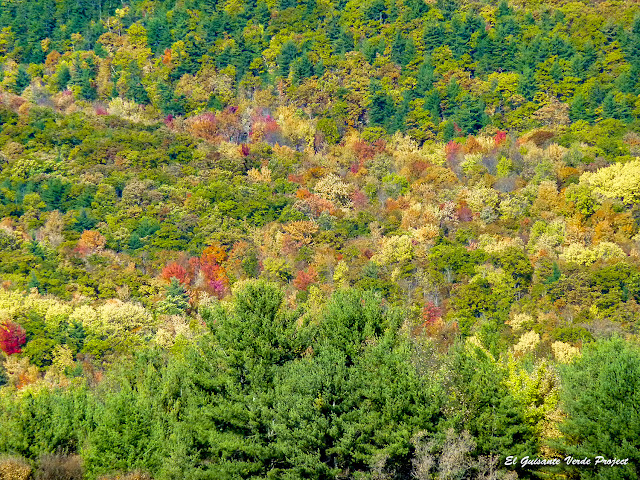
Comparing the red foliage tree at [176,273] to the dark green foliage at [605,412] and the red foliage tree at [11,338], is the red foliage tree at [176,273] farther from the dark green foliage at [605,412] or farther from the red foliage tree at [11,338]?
the dark green foliage at [605,412]

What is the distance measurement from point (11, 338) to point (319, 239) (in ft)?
109

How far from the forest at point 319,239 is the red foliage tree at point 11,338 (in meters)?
0.30

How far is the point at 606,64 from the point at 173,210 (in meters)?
60.5

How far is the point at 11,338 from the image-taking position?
7494cm

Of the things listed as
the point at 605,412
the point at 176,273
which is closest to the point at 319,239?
the point at 176,273

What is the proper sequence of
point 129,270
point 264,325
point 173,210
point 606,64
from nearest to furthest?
1. point 264,325
2. point 129,270
3. point 173,210
4. point 606,64

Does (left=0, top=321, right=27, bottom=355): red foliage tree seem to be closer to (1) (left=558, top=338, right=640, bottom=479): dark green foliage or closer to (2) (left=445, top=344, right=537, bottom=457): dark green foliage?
(2) (left=445, top=344, right=537, bottom=457): dark green foliage

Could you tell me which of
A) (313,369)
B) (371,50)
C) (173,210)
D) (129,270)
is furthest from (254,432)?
(371,50)

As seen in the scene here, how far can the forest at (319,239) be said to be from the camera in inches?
1396

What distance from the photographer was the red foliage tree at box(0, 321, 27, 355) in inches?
2936

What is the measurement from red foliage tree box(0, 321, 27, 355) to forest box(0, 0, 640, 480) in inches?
11.8

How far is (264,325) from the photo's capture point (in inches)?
1556

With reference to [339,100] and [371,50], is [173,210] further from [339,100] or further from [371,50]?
[371,50]

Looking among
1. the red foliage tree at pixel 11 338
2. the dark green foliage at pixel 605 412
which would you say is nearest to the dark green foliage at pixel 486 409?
the dark green foliage at pixel 605 412
